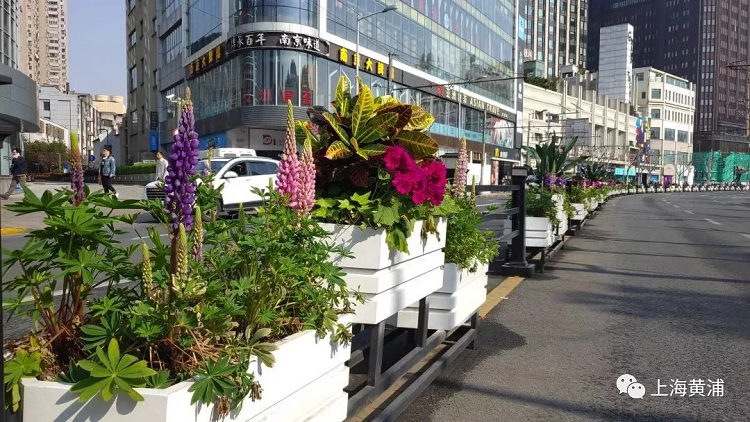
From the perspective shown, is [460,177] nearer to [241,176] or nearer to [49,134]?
[241,176]

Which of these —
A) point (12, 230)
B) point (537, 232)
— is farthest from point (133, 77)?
point (537, 232)

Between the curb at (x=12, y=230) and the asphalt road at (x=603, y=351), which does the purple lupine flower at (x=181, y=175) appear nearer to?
the asphalt road at (x=603, y=351)

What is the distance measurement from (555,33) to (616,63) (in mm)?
24121

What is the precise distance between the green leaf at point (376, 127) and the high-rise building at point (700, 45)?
164 m

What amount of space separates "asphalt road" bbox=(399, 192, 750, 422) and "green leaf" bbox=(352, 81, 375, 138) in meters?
1.60

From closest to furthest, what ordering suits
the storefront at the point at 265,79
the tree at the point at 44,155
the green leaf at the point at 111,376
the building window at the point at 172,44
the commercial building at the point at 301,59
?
the green leaf at the point at 111,376, the storefront at the point at 265,79, the commercial building at the point at 301,59, the building window at the point at 172,44, the tree at the point at 44,155

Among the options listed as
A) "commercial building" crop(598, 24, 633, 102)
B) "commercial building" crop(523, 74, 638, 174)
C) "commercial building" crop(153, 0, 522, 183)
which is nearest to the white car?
"commercial building" crop(153, 0, 522, 183)

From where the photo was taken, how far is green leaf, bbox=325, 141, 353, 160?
3.18 metres

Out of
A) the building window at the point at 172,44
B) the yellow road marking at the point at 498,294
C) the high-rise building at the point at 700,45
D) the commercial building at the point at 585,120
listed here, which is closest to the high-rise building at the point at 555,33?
the commercial building at the point at 585,120

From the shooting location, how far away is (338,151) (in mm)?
3207

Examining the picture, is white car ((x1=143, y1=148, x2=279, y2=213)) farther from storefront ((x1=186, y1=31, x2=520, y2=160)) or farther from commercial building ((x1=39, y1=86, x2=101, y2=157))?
commercial building ((x1=39, y1=86, x2=101, y2=157))

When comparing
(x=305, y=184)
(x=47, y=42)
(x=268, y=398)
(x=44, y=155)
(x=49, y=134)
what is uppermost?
(x=47, y=42)

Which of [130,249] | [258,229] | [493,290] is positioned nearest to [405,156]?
[258,229]

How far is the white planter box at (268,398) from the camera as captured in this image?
5.14ft
